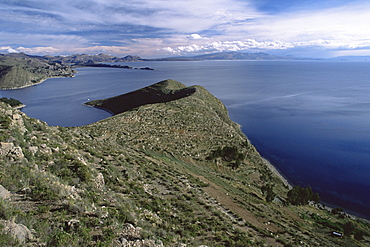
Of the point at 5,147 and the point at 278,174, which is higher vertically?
the point at 5,147

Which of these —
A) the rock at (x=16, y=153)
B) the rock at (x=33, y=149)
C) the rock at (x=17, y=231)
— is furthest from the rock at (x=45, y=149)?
the rock at (x=17, y=231)

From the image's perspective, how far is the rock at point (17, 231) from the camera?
21.3 feet

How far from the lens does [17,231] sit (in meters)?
6.64

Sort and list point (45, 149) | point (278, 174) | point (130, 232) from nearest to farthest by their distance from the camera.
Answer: point (130, 232) → point (45, 149) → point (278, 174)

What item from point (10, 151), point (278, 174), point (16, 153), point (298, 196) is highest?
point (10, 151)

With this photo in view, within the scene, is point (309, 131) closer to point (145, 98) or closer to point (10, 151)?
point (145, 98)

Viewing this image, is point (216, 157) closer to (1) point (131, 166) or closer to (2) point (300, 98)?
(1) point (131, 166)

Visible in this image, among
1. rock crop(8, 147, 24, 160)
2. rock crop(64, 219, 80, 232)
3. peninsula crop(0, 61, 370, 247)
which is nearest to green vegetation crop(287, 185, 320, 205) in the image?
peninsula crop(0, 61, 370, 247)

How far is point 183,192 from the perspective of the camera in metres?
17.8

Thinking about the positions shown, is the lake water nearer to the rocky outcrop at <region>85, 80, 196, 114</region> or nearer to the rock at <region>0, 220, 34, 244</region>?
the rocky outcrop at <region>85, 80, 196, 114</region>

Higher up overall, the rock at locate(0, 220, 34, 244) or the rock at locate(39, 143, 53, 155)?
the rock at locate(39, 143, 53, 155)

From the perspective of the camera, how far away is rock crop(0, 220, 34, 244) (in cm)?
649

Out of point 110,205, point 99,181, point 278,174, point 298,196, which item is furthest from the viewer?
point 278,174

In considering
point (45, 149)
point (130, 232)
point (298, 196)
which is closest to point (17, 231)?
point (130, 232)
